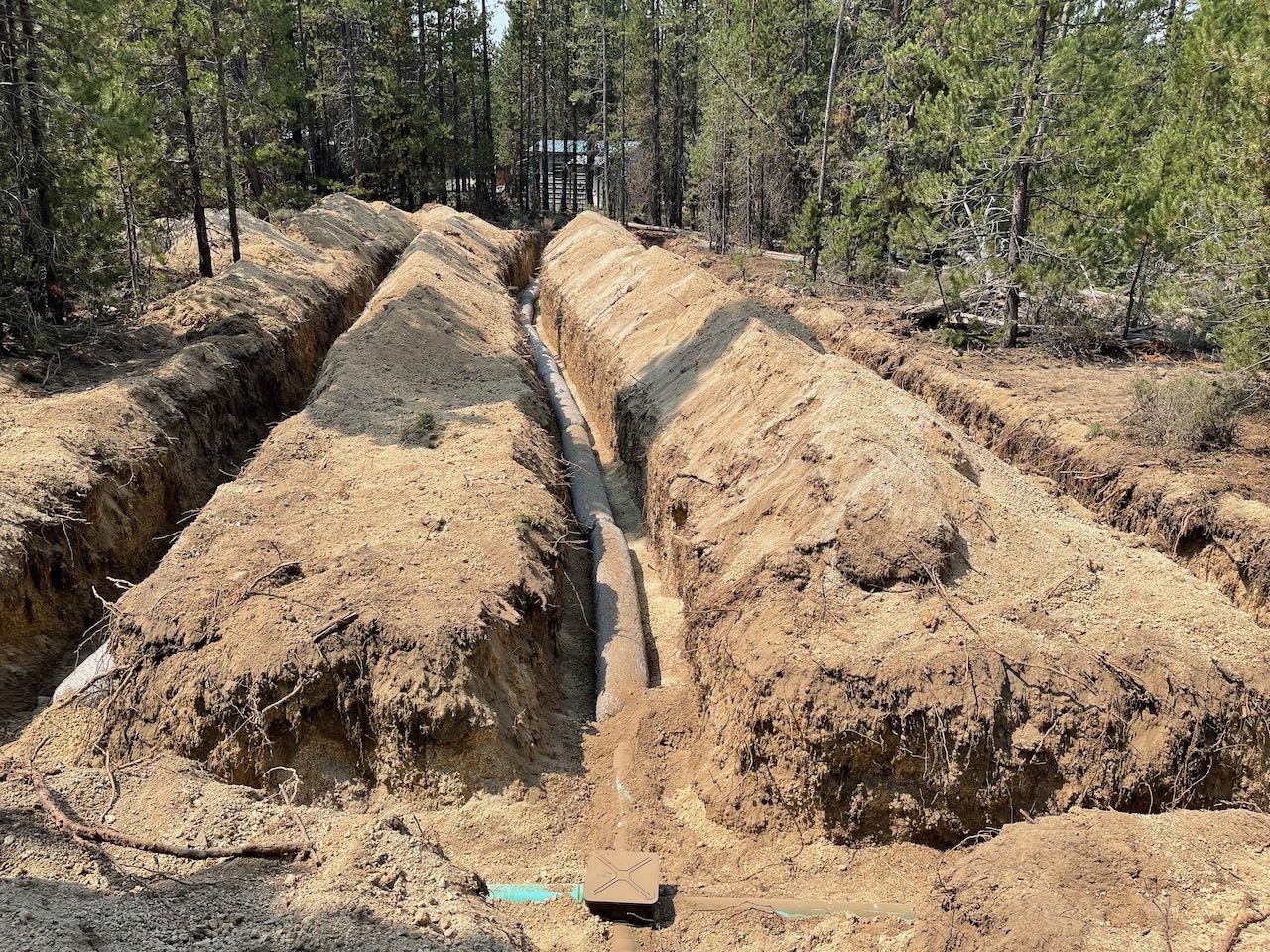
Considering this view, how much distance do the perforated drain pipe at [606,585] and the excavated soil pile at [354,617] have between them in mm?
694

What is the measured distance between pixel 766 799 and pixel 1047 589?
2956 mm

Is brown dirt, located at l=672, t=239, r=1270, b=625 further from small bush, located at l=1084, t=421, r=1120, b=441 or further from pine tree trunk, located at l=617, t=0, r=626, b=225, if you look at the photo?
pine tree trunk, located at l=617, t=0, r=626, b=225

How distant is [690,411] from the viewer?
38.6 ft

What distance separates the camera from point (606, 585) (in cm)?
985

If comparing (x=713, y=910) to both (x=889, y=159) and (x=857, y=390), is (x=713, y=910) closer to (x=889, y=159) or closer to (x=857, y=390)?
(x=857, y=390)

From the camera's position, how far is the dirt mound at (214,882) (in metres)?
3.89

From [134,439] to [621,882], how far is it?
28.1 feet

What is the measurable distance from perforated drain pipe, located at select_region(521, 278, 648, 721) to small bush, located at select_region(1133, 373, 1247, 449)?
740 centimetres

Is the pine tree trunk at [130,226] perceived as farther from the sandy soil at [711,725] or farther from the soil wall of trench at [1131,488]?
the soil wall of trench at [1131,488]

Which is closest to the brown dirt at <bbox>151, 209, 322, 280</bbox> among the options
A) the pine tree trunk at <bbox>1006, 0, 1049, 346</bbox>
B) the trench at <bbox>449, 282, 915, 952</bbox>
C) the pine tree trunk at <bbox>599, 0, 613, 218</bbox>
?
the trench at <bbox>449, 282, 915, 952</bbox>

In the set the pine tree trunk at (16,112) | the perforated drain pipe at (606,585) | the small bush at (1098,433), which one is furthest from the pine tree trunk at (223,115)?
the small bush at (1098,433)

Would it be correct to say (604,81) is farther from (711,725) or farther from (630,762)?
(630,762)

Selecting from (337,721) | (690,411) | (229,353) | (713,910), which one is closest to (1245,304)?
(690,411)

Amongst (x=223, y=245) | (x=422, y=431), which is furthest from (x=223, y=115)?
(x=422, y=431)
